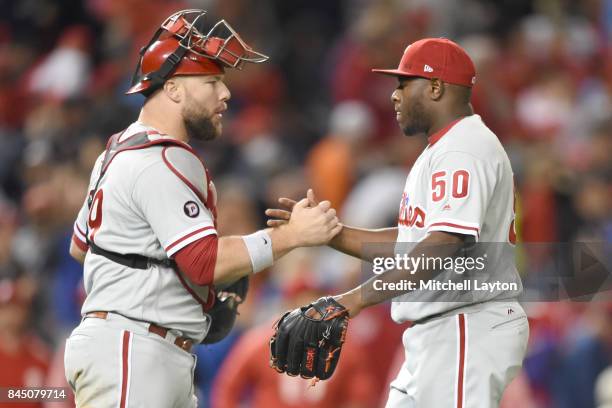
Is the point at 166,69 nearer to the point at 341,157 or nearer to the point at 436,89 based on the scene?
the point at 436,89

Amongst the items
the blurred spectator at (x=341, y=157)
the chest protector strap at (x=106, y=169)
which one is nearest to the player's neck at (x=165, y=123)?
the chest protector strap at (x=106, y=169)

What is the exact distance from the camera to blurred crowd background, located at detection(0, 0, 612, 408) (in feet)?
25.5

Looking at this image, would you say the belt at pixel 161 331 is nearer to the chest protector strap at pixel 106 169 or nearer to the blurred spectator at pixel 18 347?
Result: the chest protector strap at pixel 106 169

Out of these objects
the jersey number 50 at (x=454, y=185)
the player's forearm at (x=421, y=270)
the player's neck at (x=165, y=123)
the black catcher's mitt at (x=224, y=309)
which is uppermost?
the player's neck at (x=165, y=123)

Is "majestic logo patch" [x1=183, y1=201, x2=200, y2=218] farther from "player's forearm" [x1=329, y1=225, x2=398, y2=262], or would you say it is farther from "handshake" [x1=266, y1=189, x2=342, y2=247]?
"player's forearm" [x1=329, y1=225, x2=398, y2=262]

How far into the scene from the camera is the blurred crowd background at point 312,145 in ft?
25.5

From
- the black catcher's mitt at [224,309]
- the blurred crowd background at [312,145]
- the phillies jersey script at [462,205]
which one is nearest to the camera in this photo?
the phillies jersey script at [462,205]

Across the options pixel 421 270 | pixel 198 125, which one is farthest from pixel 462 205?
pixel 198 125

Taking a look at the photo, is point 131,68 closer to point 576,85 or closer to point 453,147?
point 576,85

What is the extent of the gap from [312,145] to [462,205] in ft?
20.4

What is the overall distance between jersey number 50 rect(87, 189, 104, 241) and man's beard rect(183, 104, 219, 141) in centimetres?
46

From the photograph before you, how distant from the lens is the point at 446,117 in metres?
5.12

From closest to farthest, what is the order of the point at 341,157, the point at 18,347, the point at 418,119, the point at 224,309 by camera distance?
the point at 418,119 < the point at 224,309 < the point at 18,347 < the point at 341,157

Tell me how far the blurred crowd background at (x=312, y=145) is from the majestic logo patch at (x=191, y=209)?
2.89m
